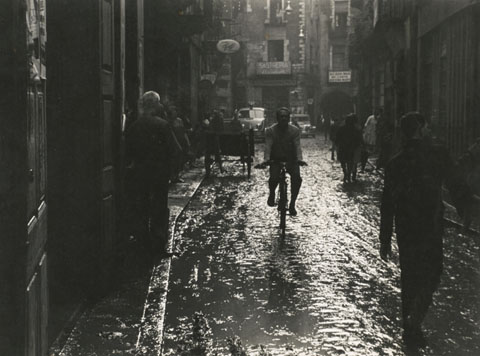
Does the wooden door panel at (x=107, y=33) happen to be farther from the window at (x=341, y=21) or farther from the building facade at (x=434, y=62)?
the window at (x=341, y=21)

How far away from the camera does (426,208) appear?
5973mm

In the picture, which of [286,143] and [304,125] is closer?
[286,143]

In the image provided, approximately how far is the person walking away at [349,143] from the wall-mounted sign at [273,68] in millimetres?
48167

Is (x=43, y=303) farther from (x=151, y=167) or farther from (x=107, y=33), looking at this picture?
(x=151, y=167)

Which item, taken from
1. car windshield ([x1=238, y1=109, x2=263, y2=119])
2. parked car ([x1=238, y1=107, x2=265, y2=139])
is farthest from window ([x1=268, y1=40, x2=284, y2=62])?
car windshield ([x1=238, y1=109, x2=263, y2=119])

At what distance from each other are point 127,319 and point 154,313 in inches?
12.0

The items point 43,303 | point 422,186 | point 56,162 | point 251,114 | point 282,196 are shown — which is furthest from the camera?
point 251,114

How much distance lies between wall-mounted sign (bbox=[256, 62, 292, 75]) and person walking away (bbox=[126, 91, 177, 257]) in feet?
194

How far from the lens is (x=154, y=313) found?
6.66 meters

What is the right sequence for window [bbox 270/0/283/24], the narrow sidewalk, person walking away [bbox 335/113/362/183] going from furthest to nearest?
window [bbox 270/0/283/24], person walking away [bbox 335/113/362/183], the narrow sidewalk

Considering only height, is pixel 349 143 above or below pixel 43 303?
above

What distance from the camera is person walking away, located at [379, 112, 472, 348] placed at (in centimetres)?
597

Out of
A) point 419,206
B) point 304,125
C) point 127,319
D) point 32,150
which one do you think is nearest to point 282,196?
point 127,319

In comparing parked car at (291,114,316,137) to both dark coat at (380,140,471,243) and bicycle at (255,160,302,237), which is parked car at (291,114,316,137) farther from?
dark coat at (380,140,471,243)
